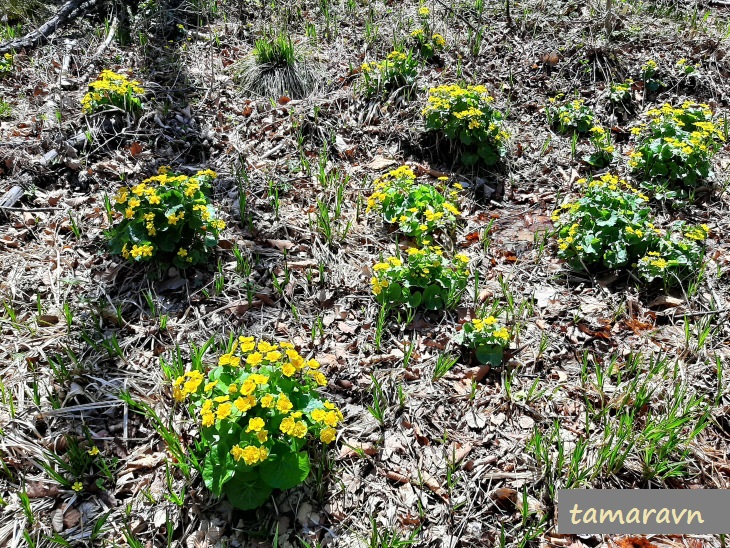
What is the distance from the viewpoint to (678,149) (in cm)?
384

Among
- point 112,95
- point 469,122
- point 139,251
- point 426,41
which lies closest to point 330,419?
point 139,251

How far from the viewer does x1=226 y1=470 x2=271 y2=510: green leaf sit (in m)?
2.08

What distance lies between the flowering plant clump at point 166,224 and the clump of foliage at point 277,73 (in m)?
1.85

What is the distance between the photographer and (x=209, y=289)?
10.4 feet

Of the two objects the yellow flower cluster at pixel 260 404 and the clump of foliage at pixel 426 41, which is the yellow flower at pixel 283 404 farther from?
the clump of foliage at pixel 426 41

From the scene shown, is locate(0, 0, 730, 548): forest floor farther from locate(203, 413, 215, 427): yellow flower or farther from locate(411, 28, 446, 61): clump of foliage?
locate(203, 413, 215, 427): yellow flower

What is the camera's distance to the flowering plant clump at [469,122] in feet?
13.3

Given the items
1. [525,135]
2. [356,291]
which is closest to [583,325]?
[356,291]

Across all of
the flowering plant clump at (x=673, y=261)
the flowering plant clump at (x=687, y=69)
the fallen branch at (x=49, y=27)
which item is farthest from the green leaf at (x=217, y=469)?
the flowering plant clump at (x=687, y=69)

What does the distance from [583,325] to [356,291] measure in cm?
137

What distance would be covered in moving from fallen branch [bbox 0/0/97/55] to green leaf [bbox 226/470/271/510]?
4.83 meters

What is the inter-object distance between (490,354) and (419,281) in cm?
59

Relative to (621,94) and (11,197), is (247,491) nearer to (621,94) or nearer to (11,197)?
(11,197)

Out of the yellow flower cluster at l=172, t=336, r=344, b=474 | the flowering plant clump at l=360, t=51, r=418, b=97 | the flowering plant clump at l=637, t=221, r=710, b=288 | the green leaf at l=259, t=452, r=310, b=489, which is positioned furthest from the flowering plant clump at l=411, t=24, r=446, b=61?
the green leaf at l=259, t=452, r=310, b=489
